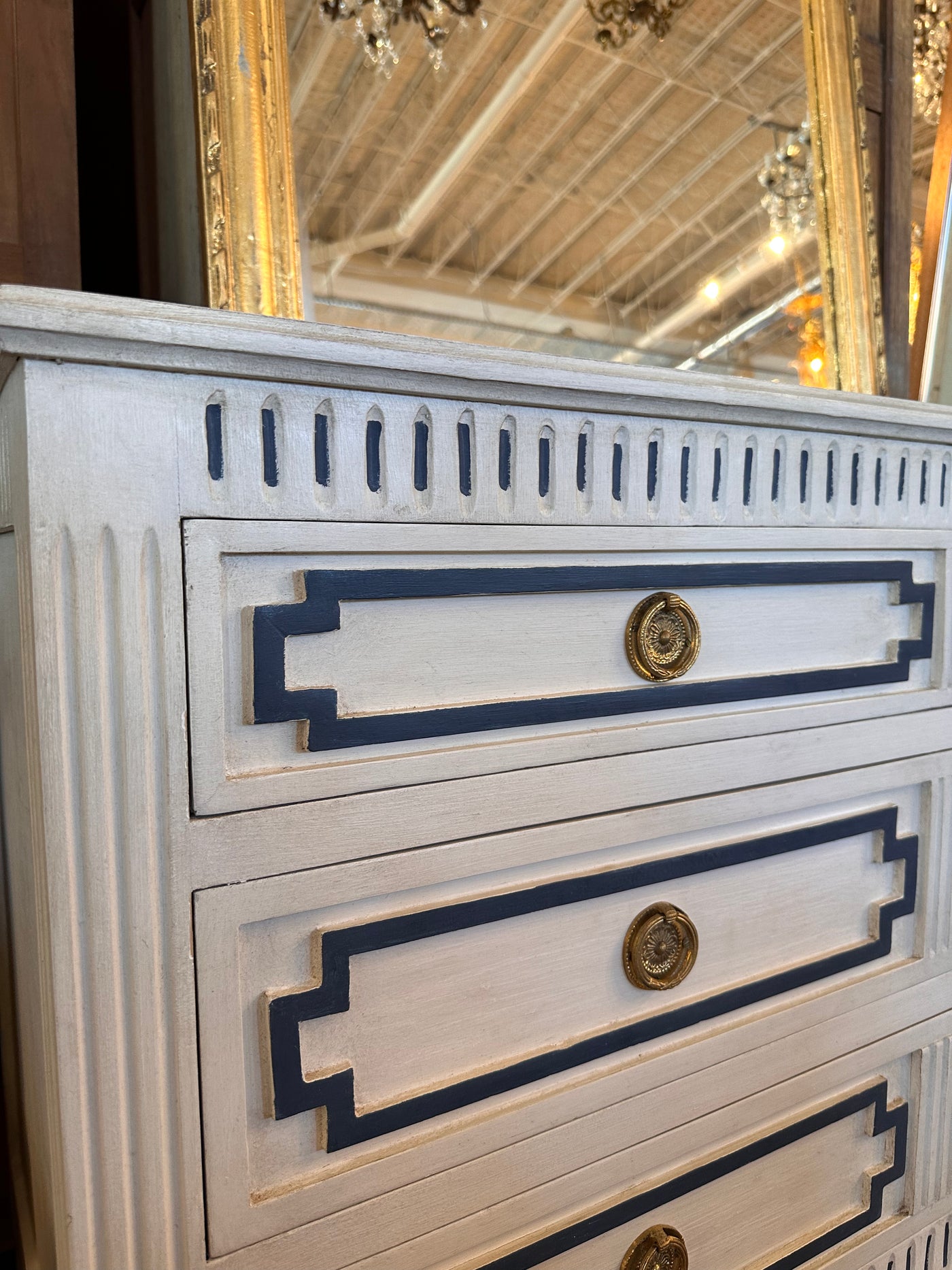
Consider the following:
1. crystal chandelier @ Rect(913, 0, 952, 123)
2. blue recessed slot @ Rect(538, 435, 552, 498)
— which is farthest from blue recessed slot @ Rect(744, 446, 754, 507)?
crystal chandelier @ Rect(913, 0, 952, 123)

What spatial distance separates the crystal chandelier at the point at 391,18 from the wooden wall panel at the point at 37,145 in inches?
8.8

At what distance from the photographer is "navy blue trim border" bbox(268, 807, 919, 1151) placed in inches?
17.6

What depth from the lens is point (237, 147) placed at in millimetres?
655

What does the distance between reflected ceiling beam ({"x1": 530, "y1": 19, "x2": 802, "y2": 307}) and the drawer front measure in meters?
0.51

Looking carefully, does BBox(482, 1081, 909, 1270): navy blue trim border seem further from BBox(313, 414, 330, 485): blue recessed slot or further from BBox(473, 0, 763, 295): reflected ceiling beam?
BBox(473, 0, 763, 295): reflected ceiling beam

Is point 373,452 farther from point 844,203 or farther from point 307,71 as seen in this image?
point 844,203

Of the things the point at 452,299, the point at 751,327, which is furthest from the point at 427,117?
the point at 751,327

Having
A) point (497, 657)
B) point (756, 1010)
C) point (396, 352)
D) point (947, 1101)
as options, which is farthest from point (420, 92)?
point (947, 1101)

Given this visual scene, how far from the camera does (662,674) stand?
22.5 inches

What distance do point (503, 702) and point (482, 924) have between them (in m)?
0.14

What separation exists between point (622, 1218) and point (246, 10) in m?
0.94

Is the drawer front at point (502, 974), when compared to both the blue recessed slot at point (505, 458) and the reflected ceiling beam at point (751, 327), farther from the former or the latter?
the reflected ceiling beam at point (751, 327)

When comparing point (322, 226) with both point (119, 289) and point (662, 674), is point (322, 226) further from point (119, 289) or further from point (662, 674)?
point (662, 674)

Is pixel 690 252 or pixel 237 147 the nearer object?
pixel 237 147
